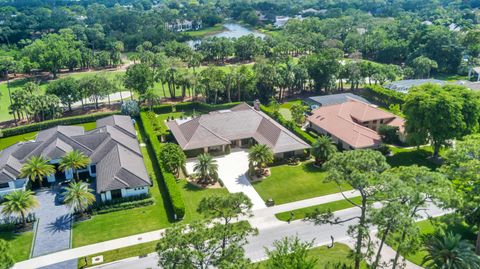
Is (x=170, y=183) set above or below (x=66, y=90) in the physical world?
below

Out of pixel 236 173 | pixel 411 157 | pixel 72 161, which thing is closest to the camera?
pixel 72 161

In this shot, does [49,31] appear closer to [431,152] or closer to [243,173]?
[243,173]

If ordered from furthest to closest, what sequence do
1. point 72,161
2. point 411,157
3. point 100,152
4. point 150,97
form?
point 150,97 < point 411,157 < point 100,152 < point 72,161

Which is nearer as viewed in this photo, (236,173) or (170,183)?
(170,183)

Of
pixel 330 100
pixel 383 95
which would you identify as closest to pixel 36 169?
pixel 330 100

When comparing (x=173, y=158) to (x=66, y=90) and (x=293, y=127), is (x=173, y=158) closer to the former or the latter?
(x=293, y=127)

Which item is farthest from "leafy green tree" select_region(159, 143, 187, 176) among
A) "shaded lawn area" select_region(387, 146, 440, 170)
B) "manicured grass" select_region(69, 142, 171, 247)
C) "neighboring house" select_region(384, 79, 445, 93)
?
"neighboring house" select_region(384, 79, 445, 93)

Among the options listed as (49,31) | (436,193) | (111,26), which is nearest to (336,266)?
(436,193)

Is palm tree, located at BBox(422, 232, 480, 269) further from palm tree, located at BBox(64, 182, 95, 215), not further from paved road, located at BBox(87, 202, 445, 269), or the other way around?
palm tree, located at BBox(64, 182, 95, 215)
